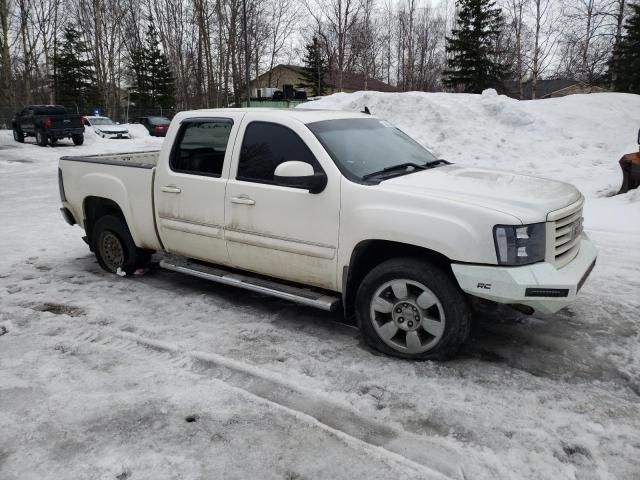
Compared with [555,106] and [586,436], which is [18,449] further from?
[555,106]

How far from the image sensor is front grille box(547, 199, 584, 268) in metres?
3.34

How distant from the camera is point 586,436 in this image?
9.23 feet

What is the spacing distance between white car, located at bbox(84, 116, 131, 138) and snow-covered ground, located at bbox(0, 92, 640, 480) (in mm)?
23427

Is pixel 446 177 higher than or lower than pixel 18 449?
higher

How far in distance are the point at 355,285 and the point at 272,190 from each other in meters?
1.05

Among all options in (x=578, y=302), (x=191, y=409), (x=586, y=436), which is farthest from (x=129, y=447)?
(x=578, y=302)

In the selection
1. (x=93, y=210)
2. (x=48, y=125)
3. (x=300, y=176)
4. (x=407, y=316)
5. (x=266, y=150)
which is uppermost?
(x=48, y=125)

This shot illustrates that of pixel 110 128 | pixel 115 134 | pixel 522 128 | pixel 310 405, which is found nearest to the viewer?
pixel 310 405

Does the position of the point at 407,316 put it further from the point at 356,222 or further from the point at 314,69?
the point at 314,69

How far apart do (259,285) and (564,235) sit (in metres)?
2.45

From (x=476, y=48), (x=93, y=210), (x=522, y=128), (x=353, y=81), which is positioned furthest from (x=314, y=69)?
(x=93, y=210)

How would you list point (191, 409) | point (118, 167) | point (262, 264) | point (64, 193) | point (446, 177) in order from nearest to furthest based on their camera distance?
point (191, 409) → point (446, 177) → point (262, 264) → point (118, 167) → point (64, 193)

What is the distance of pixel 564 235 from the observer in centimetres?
354

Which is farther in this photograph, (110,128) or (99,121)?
(99,121)
